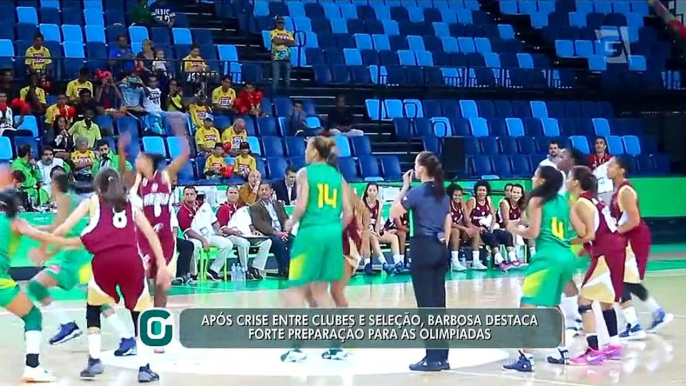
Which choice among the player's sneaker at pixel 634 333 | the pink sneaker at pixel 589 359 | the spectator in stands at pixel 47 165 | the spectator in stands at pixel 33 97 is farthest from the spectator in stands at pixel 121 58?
the pink sneaker at pixel 589 359

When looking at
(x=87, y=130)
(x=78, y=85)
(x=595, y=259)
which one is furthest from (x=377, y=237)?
(x=595, y=259)

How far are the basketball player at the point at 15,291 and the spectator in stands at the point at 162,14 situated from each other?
1421cm

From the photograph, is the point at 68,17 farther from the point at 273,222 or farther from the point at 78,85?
the point at 273,222

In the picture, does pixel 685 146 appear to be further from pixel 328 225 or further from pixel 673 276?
pixel 328 225

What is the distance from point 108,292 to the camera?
9352 millimetres

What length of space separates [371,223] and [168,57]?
5888 millimetres

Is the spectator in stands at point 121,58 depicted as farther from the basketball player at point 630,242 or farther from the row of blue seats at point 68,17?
the basketball player at point 630,242

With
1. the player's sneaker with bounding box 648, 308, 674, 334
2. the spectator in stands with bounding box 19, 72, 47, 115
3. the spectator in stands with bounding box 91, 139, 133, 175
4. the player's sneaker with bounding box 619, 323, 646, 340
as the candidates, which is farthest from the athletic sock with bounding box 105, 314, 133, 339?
the spectator in stands with bounding box 19, 72, 47, 115

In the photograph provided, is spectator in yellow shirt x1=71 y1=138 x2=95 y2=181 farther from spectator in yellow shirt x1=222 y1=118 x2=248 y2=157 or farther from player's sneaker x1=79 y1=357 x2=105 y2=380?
player's sneaker x1=79 y1=357 x2=105 y2=380

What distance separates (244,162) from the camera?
1961 centimetres

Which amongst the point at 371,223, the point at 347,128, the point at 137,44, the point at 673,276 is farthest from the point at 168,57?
the point at 673,276

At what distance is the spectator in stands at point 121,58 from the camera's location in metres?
20.5

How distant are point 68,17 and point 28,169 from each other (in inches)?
215

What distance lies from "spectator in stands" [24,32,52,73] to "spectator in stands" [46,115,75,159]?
5.26 feet
